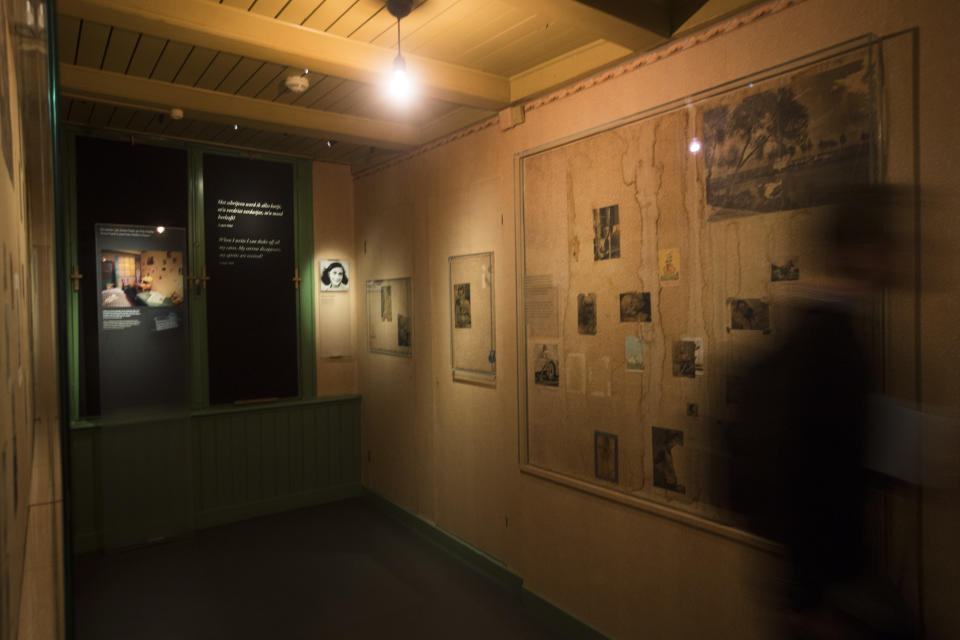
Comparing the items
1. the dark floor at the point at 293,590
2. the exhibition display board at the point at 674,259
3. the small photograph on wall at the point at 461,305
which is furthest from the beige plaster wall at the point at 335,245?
the exhibition display board at the point at 674,259

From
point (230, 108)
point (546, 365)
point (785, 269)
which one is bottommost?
point (546, 365)

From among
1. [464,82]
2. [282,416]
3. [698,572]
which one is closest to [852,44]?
[464,82]

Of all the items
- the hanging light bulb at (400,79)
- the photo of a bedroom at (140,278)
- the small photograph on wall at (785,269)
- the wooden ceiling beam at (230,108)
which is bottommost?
the small photograph on wall at (785,269)

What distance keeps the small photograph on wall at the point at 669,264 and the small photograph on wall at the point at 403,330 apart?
261 cm

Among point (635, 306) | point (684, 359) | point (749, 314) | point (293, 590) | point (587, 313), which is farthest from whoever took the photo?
point (293, 590)

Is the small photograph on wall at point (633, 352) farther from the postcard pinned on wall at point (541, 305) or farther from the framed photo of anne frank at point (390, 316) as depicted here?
the framed photo of anne frank at point (390, 316)

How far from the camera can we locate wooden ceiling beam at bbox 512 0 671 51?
94.2 inches

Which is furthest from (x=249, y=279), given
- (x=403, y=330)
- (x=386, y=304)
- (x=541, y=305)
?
(x=541, y=305)

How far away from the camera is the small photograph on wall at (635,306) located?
114 inches

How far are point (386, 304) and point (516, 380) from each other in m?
1.95

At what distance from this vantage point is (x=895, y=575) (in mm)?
2037

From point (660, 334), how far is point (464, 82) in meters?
1.94

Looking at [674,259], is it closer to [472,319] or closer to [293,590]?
[472,319]

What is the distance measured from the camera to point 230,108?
4066 millimetres
